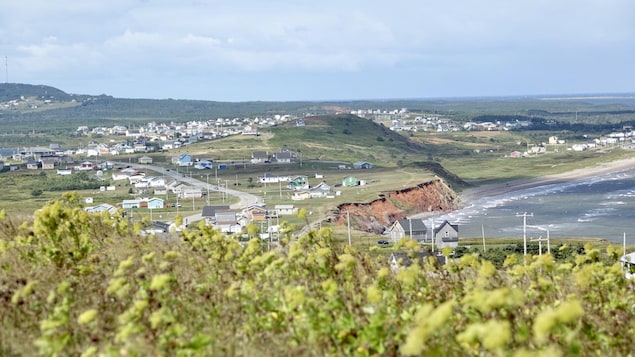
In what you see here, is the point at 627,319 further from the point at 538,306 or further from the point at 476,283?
the point at 476,283

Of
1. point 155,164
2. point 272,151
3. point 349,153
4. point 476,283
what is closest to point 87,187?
point 155,164

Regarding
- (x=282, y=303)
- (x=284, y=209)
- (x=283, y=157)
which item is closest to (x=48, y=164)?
(x=283, y=157)

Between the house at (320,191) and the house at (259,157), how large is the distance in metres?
25.2

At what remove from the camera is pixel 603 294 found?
611cm

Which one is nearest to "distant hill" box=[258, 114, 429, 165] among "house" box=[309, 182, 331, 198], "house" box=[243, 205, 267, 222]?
"house" box=[309, 182, 331, 198]

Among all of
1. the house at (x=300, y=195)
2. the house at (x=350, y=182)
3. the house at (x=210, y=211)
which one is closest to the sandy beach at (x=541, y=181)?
the house at (x=350, y=182)

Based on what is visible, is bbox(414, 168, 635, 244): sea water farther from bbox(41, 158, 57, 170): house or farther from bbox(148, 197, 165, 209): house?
bbox(41, 158, 57, 170): house

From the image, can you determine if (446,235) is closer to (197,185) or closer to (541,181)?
(197,185)

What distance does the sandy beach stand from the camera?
245 ft

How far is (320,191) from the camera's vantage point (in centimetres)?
6531

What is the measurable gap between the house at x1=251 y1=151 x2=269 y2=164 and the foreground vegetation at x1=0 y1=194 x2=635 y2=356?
84627 mm

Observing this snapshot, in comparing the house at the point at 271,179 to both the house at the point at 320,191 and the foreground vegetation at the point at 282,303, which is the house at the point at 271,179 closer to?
the house at the point at 320,191

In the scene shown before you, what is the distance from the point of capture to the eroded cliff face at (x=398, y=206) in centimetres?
5362

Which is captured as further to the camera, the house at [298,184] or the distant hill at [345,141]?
the distant hill at [345,141]
